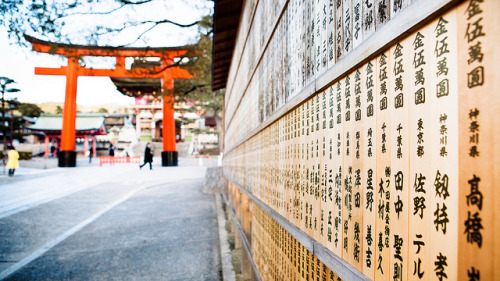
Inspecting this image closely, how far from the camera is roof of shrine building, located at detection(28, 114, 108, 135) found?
31.0 m

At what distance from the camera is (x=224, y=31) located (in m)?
4.84

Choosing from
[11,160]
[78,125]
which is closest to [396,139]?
[11,160]

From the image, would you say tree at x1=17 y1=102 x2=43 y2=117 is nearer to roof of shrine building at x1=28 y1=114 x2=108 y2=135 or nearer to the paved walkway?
roof of shrine building at x1=28 y1=114 x2=108 y2=135

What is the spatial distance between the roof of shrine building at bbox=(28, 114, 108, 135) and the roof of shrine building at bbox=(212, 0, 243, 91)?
30.8m

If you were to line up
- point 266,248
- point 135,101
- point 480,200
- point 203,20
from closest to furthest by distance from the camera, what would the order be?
point 480,200, point 266,248, point 203,20, point 135,101

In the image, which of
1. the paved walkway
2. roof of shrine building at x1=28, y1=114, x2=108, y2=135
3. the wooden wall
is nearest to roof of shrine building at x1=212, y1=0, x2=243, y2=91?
the wooden wall

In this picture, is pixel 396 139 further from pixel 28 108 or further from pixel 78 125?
pixel 78 125

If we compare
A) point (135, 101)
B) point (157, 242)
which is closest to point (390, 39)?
point (157, 242)

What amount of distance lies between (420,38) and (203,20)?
877 centimetres

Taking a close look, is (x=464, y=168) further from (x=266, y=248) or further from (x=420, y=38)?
(x=266, y=248)

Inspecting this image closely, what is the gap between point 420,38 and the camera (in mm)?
670

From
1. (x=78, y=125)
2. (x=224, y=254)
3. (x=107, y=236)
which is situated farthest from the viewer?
(x=78, y=125)

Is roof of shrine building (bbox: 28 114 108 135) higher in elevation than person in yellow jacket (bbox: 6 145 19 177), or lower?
higher

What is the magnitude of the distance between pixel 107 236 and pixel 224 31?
393 cm
